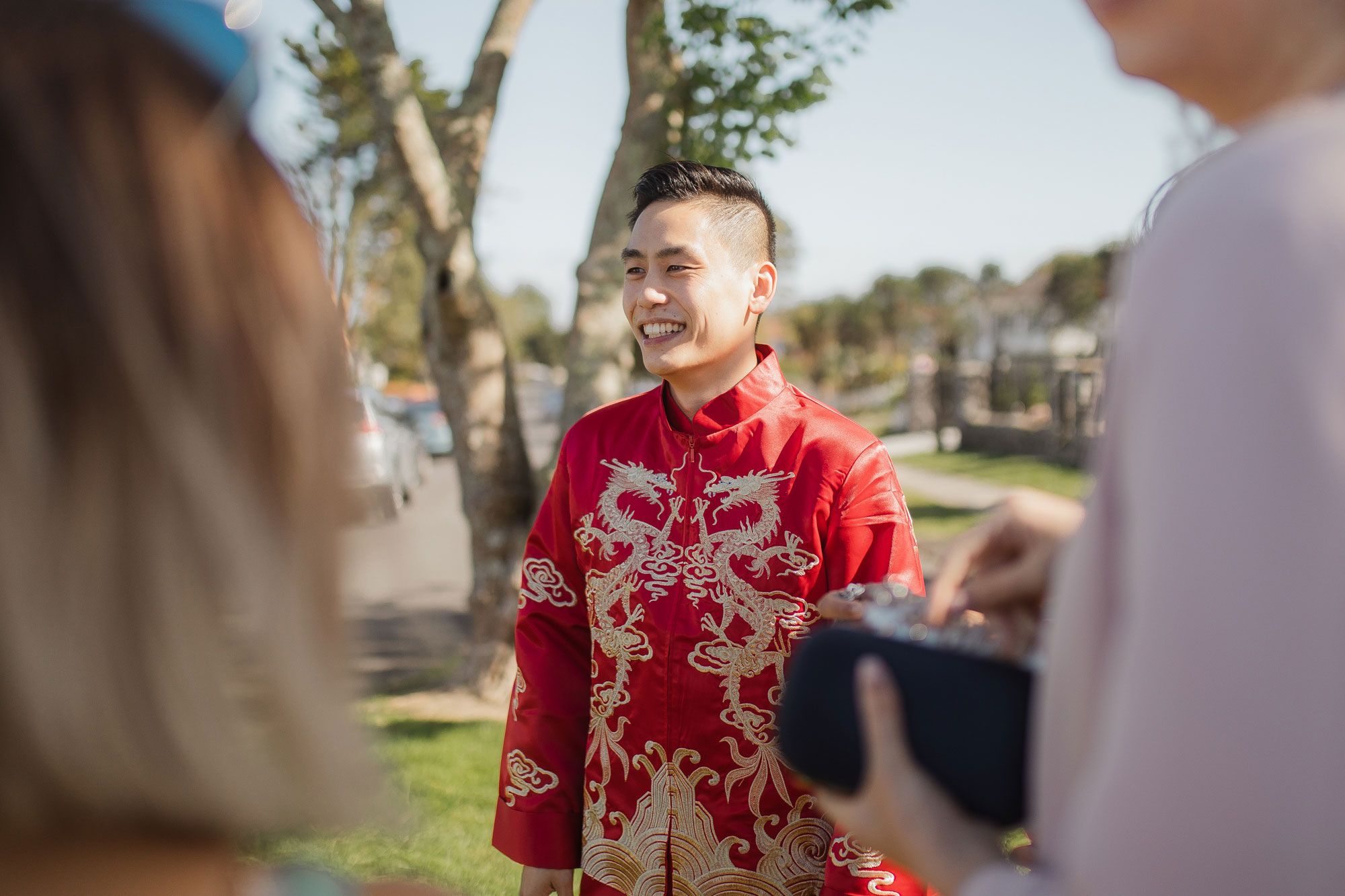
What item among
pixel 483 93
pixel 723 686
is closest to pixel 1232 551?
pixel 723 686

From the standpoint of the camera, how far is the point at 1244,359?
65 cm

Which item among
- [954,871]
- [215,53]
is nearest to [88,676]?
[215,53]

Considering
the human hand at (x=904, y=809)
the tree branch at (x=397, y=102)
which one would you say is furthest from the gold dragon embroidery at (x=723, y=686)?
the tree branch at (x=397, y=102)

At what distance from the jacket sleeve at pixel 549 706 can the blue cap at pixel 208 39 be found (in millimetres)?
1758

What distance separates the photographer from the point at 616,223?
6.08 metres

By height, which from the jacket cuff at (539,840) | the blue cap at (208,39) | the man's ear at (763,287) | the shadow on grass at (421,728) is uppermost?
the man's ear at (763,287)

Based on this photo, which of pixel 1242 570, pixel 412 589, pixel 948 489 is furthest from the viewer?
pixel 948 489

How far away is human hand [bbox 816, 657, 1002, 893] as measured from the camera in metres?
0.83

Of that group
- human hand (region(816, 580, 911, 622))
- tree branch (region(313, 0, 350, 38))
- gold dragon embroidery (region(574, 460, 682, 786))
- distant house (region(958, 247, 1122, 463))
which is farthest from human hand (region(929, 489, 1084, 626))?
distant house (region(958, 247, 1122, 463))

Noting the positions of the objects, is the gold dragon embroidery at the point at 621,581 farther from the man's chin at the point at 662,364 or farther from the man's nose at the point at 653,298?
the man's nose at the point at 653,298

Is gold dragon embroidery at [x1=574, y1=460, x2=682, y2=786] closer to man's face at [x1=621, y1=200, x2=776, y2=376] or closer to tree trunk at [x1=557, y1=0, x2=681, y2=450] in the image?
man's face at [x1=621, y1=200, x2=776, y2=376]

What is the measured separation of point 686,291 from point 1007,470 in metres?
17.2

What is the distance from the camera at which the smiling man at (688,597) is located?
2195 mm

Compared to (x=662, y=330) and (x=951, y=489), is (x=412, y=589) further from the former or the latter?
(x=951, y=489)
